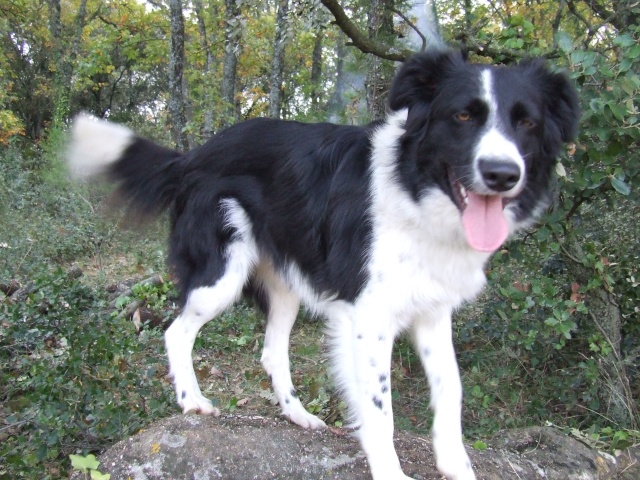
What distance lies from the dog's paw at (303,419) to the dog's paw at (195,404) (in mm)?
432

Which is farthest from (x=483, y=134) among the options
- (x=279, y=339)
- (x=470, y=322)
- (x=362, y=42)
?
(x=470, y=322)

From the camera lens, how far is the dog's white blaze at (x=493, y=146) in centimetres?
226

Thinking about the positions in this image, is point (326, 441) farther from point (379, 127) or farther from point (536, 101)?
point (536, 101)

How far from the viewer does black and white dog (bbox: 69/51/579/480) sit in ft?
8.12

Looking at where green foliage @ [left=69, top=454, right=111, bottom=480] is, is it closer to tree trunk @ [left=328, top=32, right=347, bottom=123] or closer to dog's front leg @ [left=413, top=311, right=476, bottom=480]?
dog's front leg @ [left=413, top=311, right=476, bottom=480]

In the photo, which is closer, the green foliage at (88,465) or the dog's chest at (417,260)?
the green foliage at (88,465)

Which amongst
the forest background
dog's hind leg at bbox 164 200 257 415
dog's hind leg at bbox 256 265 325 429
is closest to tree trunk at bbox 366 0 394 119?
the forest background

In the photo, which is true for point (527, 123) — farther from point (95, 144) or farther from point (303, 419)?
point (95, 144)

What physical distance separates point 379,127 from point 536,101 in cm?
75

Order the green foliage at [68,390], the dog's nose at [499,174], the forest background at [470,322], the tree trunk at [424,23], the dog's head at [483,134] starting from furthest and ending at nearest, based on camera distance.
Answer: the tree trunk at [424,23] → the forest background at [470,322] → the green foliage at [68,390] → the dog's head at [483,134] → the dog's nose at [499,174]

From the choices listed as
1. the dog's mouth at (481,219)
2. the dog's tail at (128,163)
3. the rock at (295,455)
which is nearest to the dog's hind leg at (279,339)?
the rock at (295,455)

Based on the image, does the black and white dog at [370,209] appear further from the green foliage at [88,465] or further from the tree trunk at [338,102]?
the tree trunk at [338,102]

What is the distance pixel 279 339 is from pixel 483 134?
1.78 m

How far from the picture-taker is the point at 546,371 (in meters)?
4.16
